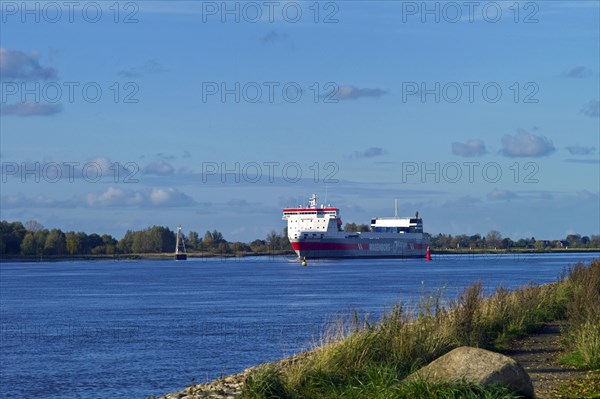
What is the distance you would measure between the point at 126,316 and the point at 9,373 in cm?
1809

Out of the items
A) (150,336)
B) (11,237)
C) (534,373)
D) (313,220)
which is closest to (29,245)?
(11,237)

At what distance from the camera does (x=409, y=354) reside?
1465cm

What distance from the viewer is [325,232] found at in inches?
→ 5551

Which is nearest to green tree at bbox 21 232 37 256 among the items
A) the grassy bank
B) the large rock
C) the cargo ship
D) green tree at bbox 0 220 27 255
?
green tree at bbox 0 220 27 255

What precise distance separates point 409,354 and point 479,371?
3.17 metres

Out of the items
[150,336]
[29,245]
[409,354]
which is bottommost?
[150,336]

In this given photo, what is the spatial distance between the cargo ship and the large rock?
127 meters

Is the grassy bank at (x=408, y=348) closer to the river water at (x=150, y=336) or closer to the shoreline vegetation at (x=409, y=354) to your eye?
the shoreline vegetation at (x=409, y=354)

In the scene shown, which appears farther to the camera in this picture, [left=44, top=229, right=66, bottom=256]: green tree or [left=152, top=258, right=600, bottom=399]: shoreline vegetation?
[left=44, top=229, right=66, bottom=256]: green tree

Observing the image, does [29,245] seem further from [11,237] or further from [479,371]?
[479,371]

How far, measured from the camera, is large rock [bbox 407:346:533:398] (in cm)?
1150

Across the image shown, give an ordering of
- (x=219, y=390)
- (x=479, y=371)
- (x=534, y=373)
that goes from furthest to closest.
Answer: (x=219, y=390)
(x=534, y=373)
(x=479, y=371)

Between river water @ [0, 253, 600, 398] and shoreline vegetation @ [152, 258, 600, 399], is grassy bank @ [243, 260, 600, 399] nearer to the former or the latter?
shoreline vegetation @ [152, 258, 600, 399]

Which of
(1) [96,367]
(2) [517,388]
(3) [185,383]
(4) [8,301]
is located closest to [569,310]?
(2) [517,388]
